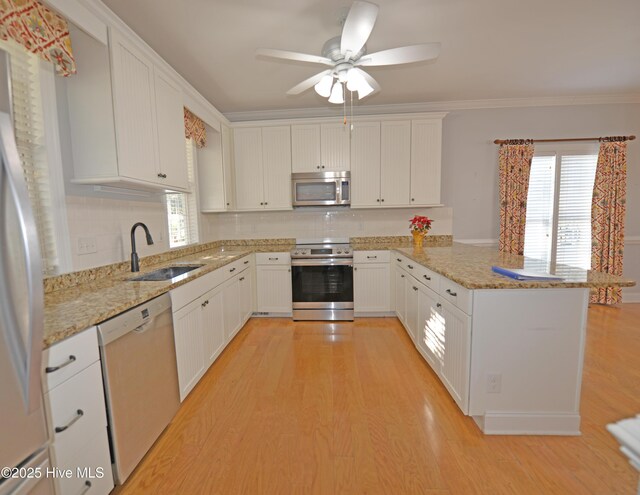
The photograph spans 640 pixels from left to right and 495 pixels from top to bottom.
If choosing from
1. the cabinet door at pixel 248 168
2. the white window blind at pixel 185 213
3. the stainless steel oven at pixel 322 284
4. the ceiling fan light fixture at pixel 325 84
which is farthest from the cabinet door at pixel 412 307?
the white window blind at pixel 185 213

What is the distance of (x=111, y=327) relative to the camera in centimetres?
131

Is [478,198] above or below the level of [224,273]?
above

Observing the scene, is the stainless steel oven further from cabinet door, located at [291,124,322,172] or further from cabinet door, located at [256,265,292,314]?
cabinet door, located at [291,124,322,172]

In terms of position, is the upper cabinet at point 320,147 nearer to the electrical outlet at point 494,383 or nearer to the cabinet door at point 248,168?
the cabinet door at point 248,168

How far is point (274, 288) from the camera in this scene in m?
3.61

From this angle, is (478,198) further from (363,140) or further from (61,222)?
(61,222)

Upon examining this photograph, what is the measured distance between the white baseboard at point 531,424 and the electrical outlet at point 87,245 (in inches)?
106

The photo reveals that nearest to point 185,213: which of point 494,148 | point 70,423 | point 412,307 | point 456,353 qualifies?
point 70,423

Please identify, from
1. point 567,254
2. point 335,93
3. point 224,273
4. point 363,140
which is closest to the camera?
point 335,93

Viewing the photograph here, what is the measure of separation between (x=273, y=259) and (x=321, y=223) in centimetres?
88

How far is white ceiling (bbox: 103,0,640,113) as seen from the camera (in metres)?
2.03

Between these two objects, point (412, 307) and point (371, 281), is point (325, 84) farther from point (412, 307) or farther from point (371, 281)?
point (371, 281)

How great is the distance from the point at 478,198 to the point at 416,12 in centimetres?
256

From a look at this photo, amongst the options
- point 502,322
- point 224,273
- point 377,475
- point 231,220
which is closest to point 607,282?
point 502,322
